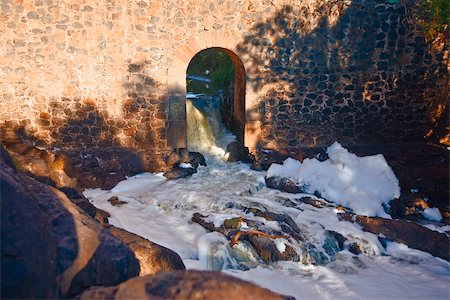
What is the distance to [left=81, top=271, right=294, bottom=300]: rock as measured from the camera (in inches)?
59.0

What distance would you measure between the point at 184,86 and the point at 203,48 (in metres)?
0.79

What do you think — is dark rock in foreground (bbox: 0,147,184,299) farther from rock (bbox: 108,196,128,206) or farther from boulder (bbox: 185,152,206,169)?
boulder (bbox: 185,152,206,169)

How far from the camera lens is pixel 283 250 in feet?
15.1

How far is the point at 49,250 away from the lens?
178cm

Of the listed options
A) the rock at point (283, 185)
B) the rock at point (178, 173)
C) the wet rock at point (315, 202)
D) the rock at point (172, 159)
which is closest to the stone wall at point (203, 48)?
the rock at point (172, 159)

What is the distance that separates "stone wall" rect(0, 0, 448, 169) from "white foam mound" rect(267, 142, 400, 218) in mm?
1050

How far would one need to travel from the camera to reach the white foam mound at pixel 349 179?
5.95 meters

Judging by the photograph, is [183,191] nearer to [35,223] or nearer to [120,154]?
[120,154]

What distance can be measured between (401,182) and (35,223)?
20.8 ft

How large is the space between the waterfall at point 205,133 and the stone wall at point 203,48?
3.35ft

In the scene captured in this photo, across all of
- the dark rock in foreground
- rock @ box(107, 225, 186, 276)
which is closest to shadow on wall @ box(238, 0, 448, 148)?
rock @ box(107, 225, 186, 276)

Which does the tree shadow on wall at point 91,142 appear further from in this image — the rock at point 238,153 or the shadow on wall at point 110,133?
the rock at point 238,153

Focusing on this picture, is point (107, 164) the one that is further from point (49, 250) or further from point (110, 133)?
point (49, 250)

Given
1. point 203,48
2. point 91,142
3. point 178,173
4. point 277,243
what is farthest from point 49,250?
point 203,48
